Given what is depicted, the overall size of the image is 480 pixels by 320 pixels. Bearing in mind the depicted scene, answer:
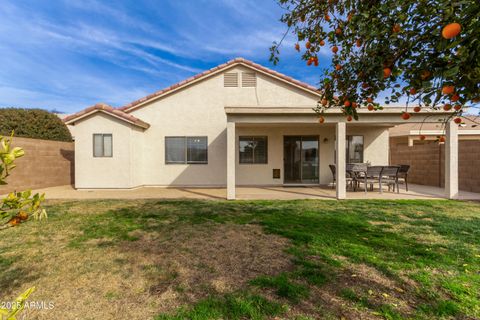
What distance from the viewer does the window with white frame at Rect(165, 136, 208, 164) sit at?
12.6 metres

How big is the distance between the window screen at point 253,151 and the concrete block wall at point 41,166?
936cm

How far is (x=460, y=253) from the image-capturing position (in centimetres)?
411

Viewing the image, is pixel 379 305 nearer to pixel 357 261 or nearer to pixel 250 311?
pixel 357 261

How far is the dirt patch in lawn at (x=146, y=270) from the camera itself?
9.11 ft

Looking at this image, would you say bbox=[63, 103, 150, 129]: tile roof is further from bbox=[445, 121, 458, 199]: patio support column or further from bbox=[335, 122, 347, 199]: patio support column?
bbox=[445, 121, 458, 199]: patio support column

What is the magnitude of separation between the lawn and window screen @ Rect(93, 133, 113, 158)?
5.50 meters

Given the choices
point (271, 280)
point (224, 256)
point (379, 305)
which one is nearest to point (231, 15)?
point (224, 256)

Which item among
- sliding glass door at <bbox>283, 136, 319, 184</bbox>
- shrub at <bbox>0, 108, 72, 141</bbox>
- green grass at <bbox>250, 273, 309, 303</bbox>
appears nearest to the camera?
green grass at <bbox>250, 273, 309, 303</bbox>

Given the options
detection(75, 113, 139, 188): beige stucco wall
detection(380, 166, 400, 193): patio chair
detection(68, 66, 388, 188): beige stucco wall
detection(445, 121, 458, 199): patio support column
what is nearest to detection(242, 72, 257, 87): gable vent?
detection(68, 66, 388, 188): beige stucco wall

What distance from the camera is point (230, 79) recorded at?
502 inches

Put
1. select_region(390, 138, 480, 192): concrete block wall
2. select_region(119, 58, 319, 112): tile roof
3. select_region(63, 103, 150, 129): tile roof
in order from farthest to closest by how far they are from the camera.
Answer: select_region(119, 58, 319, 112): tile roof, select_region(63, 103, 150, 129): tile roof, select_region(390, 138, 480, 192): concrete block wall

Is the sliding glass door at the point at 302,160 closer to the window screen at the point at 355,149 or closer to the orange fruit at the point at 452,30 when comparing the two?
the window screen at the point at 355,149

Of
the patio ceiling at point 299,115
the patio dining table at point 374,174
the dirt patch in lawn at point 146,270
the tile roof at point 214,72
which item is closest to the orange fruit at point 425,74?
the dirt patch in lawn at point 146,270

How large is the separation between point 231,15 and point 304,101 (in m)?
6.08
